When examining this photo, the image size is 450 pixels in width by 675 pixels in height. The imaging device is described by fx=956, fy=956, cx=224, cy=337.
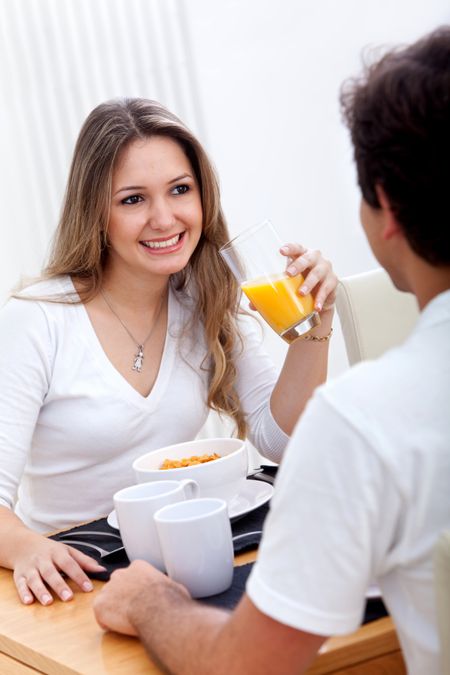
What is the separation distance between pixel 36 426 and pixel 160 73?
6.65 ft

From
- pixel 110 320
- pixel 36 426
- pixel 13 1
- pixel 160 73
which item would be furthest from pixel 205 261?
pixel 13 1

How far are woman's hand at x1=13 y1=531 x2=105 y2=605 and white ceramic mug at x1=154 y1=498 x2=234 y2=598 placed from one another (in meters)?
0.21

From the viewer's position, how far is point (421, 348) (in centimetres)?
85

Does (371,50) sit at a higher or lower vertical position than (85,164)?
higher

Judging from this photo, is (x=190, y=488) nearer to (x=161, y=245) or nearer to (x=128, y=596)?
(x=128, y=596)

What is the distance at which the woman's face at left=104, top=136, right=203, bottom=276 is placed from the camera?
1959 millimetres

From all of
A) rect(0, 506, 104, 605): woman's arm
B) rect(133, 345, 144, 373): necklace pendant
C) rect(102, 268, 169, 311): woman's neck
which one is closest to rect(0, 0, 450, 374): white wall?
rect(102, 268, 169, 311): woman's neck

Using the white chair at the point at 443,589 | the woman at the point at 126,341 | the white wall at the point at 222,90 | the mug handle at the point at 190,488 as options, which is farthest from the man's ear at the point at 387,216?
the white wall at the point at 222,90

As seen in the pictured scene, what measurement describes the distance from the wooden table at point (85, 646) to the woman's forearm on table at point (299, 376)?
26.2 inches

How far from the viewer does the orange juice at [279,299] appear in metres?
Result: 1.61

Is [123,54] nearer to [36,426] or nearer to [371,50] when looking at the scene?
[36,426]

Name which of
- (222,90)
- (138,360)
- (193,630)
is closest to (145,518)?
(193,630)

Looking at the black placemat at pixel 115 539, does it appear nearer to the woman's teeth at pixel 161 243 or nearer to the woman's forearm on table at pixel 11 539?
the woman's forearm on table at pixel 11 539

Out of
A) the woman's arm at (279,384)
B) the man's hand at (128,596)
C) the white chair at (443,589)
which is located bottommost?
the woman's arm at (279,384)
